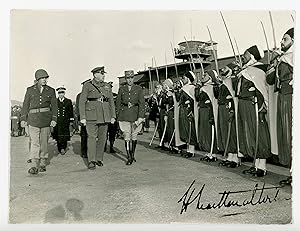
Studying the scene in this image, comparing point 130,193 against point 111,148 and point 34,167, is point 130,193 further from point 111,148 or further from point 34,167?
point 34,167

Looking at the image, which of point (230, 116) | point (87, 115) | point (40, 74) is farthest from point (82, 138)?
point (230, 116)

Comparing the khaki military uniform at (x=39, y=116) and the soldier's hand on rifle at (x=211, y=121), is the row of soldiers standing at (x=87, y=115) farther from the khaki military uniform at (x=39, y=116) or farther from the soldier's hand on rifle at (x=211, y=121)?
the soldier's hand on rifle at (x=211, y=121)

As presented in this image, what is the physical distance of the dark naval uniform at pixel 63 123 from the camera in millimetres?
3871

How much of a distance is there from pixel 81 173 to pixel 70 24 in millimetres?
833

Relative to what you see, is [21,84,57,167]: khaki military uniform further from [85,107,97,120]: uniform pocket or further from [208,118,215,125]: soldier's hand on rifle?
[208,118,215,125]: soldier's hand on rifle

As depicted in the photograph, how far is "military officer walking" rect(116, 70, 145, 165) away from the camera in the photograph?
158 inches

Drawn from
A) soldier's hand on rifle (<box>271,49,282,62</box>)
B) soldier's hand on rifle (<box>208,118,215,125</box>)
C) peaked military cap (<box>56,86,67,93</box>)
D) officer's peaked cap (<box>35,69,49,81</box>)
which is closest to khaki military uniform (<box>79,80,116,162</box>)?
peaked military cap (<box>56,86,67,93</box>)

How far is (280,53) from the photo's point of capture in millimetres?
3678

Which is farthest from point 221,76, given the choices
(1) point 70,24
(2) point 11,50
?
(2) point 11,50

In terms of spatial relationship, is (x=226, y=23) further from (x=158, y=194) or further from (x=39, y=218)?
(x=39, y=218)

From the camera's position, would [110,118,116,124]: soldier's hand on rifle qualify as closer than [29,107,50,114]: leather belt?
No

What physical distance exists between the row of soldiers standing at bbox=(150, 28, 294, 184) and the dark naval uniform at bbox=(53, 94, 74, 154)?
1.71 feet

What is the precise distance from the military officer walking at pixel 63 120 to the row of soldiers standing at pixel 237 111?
20.6 inches

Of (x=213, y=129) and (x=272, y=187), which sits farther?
(x=213, y=129)
